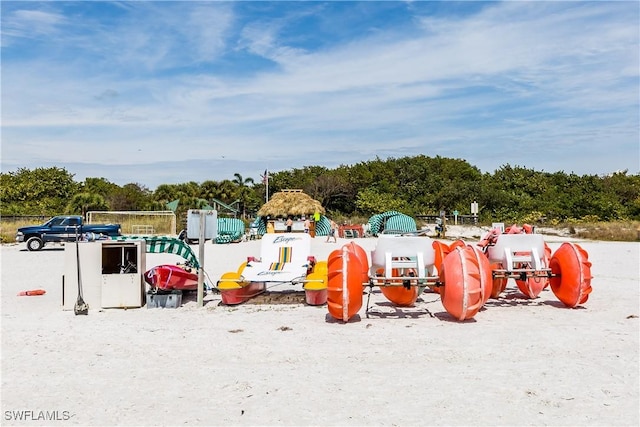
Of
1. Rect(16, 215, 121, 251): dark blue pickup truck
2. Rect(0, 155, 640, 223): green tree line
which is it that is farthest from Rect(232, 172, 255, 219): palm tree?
Rect(16, 215, 121, 251): dark blue pickup truck

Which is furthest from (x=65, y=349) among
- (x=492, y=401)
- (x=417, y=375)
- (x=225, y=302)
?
(x=492, y=401)

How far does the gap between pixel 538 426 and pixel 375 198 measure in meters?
47.1

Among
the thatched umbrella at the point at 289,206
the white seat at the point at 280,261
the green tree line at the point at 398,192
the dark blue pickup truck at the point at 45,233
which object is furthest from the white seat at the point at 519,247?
the green tree line at the point at 398,192

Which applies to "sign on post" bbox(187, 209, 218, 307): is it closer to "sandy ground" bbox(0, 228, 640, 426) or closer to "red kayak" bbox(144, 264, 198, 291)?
"sandy ground" bbox(0, 228, 640, 426)

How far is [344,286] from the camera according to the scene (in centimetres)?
880

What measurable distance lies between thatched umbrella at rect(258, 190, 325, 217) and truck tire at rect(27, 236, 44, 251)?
1859cm

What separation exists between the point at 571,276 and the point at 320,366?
18.9 feet

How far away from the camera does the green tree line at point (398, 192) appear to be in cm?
4853

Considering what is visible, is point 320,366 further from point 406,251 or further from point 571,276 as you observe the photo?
point 571,276

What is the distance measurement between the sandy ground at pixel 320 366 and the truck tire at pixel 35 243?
16608mm

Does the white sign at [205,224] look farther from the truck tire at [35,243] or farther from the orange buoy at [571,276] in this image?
the truck tire at [35,243]

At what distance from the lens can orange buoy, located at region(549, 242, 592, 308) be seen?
10117 mm

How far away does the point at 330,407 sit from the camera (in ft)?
17.8

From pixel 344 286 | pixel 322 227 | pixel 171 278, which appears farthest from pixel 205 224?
pixel 322 227
